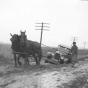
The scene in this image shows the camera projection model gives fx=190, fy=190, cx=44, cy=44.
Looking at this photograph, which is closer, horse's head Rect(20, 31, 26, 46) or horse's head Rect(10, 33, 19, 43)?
horse's head Rect(20, 31, 26, 46)

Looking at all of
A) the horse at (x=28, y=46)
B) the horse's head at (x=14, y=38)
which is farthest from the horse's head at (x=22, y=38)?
the horse's head at (x=14, y=38)

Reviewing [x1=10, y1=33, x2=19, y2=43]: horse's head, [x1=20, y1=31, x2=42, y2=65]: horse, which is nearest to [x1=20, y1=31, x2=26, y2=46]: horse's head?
[x1=20, y1=31, x2=42, y2=65]: horse

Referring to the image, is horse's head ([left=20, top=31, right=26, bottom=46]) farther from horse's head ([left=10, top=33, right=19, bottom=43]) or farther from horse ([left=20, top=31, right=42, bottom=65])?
horse's head ([left=10, top=33, right=19, bottom=43])

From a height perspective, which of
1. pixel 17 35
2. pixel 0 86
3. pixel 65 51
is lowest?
pixel 0 86

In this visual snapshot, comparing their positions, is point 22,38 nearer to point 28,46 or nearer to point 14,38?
point 14,38

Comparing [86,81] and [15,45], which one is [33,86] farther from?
[15,45]

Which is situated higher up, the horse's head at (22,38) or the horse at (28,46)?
the horse's head at (22,38)

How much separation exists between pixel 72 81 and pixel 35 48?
8.72m

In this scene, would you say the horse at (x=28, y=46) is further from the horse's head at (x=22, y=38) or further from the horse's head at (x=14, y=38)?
the horse's head at (x=14, y=38)

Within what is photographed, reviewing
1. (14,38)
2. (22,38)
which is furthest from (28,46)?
(14,38)

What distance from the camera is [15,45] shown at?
1564cm

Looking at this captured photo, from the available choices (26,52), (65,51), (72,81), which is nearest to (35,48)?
(26,52)

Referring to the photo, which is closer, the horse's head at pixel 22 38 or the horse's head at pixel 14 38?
the horse's head at pixel 22 38

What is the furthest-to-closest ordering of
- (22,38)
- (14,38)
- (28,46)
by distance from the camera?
(28,46)
(14,38)
(22,38)
